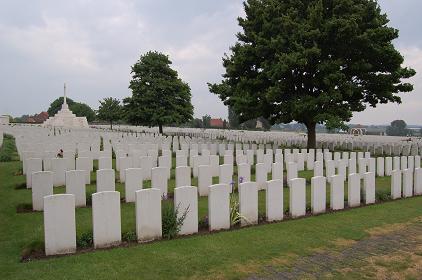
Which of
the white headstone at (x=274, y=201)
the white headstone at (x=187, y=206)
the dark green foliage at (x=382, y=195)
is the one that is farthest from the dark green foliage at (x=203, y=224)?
the dark green foliage at (x=382, y=195)

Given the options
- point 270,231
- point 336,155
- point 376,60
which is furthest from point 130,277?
point 376,60

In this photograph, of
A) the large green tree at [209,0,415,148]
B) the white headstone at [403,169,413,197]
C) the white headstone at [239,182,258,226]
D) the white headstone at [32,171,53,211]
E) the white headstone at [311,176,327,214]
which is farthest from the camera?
the large green tree at [209,0,415,148]

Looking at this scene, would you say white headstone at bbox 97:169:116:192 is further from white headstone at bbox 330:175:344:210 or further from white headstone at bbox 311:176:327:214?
white headstone at bbox 330:175:344:210

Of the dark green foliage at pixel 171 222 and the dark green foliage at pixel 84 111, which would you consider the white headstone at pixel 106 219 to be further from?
the dark green foliage at pixel 84 111

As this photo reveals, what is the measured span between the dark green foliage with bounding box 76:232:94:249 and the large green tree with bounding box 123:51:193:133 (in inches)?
960

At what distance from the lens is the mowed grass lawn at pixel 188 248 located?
4.57 m

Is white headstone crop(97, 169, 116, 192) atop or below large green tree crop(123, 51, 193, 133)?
below

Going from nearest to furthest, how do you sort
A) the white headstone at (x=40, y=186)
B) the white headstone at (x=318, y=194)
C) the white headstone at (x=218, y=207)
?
the white headstone at (x=218, y=207) → the white headstone at (x=40, y=186) → the white headstone at (x=318, y=194)

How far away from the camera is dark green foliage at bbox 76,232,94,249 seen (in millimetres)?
5488

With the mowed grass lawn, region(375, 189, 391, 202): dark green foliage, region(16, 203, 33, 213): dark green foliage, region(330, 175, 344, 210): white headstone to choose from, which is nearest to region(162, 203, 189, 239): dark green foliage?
the mowed grass lawn

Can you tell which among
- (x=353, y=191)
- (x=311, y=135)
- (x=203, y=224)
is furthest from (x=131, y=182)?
(x=311, y=135)

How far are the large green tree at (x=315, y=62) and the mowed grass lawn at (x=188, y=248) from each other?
10.6 meters

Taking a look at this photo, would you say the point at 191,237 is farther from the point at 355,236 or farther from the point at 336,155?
the point at 336,155

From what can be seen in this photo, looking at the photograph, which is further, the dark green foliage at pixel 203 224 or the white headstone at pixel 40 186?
the white headstone at pixel 40 186
